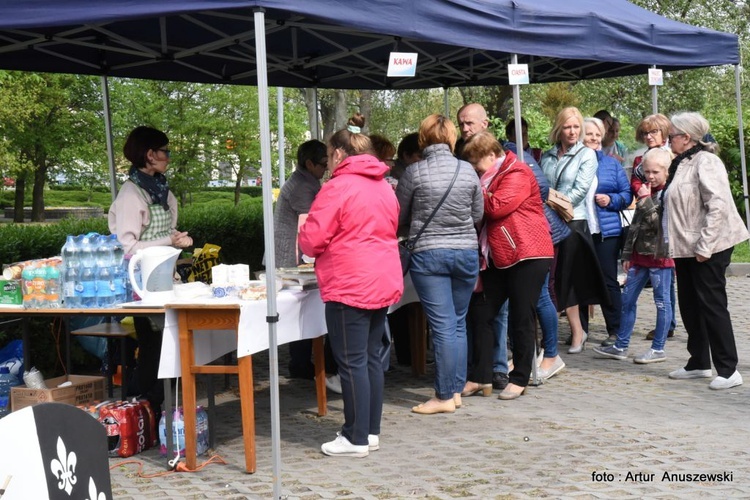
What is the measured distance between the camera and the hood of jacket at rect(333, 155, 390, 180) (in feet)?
16.6

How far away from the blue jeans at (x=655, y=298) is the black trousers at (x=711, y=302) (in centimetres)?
62

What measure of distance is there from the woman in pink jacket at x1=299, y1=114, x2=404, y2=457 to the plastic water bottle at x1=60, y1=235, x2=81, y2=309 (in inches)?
50.3

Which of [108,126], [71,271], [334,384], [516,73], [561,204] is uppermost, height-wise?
[516,73]

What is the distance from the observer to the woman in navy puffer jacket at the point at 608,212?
25.5 ft

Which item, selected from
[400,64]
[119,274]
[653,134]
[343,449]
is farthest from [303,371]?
[653,134]

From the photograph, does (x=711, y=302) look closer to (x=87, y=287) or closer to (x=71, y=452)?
(x=87, y=287)

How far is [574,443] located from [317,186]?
2.68m

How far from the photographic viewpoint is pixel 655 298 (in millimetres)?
7562

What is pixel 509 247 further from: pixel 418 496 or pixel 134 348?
pixel 134 348

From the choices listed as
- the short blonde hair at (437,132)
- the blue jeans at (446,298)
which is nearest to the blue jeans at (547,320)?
the blue jeans at (446,298)

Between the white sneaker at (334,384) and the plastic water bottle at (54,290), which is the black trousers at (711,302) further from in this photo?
the plastic water bottle at (54,290)

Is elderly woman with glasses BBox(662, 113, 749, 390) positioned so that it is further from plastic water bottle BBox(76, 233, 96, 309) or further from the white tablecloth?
plastic water bottle BBox(76, 233, 96, 309)

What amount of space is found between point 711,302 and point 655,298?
106 centimetres

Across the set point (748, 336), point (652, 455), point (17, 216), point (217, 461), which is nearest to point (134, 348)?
point (217, 461)
